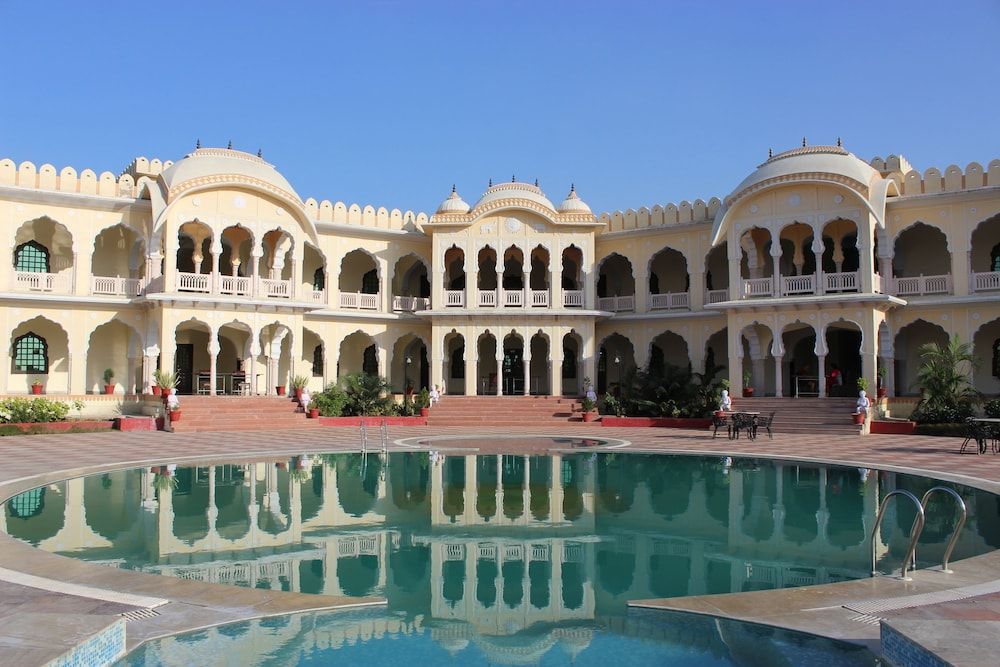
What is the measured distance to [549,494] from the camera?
38.3ft

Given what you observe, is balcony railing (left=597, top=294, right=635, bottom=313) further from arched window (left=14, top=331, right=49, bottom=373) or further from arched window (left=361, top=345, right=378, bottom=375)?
arched window (left=14, top=331, right=49, bottom=373)

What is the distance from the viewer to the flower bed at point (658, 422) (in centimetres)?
2273

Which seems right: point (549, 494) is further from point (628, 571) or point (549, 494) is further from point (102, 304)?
point (102, 304)

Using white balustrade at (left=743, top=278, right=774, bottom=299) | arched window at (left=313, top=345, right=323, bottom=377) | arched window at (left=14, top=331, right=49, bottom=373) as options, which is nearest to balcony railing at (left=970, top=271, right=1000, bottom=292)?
white balustrade at (left=743, top=278, right=774, bottom=299)

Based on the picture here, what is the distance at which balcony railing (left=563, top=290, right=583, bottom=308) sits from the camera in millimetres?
27531

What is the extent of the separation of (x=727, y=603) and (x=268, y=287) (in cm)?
2123

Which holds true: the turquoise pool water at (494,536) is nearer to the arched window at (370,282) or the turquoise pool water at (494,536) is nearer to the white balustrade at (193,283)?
the white balustrade at (193,283)

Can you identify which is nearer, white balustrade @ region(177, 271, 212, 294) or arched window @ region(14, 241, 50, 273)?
white balustrade @ region(177, 271, 212, 294)

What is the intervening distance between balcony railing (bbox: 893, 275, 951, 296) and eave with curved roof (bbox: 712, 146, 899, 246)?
83.0 inches

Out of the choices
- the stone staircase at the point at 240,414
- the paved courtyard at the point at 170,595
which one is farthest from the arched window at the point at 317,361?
the paved courtyard at the point at 170,595

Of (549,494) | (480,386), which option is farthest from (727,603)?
(480,386)

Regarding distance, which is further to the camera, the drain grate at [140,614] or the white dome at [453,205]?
the white dome at [453,205]

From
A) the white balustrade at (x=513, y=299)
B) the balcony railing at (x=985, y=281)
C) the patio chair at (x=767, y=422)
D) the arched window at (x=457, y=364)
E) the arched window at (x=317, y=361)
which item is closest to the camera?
the patio chair at (x=767, y=422)

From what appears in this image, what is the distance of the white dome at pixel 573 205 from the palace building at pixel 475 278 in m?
0.16
